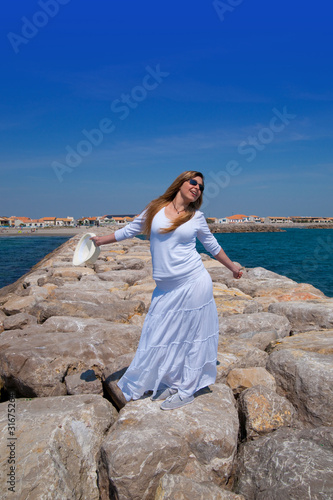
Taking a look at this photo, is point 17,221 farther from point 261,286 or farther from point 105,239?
point 105,239

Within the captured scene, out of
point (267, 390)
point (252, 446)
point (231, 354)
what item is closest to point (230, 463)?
point (252, 446)

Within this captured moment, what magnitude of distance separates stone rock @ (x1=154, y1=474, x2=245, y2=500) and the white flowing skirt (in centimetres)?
78

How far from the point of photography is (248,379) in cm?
403

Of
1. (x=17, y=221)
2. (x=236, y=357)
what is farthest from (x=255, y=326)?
(x=17, y=221)

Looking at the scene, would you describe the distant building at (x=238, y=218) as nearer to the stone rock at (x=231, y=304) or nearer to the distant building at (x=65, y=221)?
the distant building at (x=65, y=221)

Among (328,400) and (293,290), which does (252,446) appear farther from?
(293,290)

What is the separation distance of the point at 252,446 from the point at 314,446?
48cm

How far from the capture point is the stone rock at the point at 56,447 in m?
2.76

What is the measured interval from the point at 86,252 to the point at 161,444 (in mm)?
1947

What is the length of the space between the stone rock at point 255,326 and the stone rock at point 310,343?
0.27 meters

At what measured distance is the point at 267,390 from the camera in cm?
371

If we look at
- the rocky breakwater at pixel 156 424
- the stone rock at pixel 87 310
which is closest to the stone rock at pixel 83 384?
the rocky breakwater at pixel 156 424

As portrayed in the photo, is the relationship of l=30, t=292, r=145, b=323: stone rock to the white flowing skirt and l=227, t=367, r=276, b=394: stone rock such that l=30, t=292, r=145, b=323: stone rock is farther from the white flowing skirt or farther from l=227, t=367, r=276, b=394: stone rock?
the white flowing skirt

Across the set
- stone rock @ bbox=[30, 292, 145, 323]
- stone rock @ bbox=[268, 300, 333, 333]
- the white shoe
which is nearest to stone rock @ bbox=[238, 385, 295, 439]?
the white shoe
